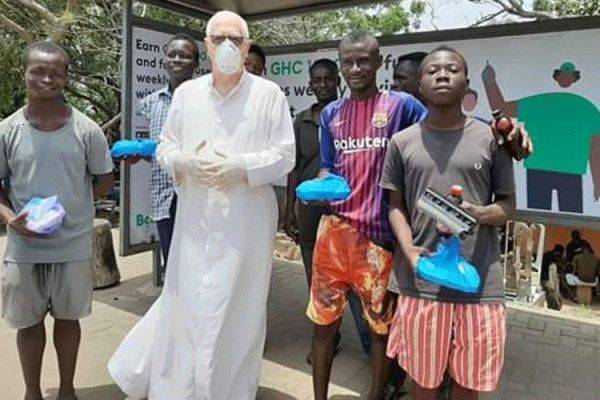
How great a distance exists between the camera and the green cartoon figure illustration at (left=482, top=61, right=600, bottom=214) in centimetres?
339

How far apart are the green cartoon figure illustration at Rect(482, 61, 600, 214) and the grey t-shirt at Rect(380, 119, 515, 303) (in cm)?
182

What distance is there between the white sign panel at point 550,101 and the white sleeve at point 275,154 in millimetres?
1964

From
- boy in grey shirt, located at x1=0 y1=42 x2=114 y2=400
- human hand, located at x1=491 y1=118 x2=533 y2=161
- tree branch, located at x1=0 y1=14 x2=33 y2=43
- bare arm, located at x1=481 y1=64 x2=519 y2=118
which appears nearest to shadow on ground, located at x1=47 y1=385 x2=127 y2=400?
boy in grey shirt, located at x1=0 y1=42 x2=114 y2=400

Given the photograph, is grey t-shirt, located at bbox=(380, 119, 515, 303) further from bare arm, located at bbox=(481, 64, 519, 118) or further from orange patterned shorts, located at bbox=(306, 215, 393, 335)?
bare arm, located at bbox=(481, 64, 519, 118)

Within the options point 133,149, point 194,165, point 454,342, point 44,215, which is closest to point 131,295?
point 133,149

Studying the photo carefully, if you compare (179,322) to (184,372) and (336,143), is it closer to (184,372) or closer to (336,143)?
(184,372)

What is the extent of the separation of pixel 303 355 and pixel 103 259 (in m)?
2.32

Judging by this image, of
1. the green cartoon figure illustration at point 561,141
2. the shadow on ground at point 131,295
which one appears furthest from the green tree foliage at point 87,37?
the green cartoon figure illustration at point 561,141

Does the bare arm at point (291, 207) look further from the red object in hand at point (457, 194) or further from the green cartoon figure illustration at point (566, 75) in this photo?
the green cartoon figure illustration at point (566, 75)

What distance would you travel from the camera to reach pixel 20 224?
2.21 metres

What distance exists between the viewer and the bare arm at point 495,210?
1.83m

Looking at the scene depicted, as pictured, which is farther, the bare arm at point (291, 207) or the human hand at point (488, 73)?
the human hand at point (488, 73)

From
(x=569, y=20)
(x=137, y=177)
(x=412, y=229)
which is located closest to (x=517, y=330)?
(x=569, y=20)

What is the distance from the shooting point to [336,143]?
242 centimetres
